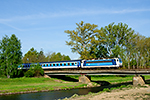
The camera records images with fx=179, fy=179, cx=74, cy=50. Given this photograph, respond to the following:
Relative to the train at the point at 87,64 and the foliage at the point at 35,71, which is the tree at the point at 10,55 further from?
the train at the point at 87,64

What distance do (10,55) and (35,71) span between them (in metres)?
10.1

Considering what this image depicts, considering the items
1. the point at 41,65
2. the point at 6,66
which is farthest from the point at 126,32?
the point at 6,66

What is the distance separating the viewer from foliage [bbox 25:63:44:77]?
6006cm

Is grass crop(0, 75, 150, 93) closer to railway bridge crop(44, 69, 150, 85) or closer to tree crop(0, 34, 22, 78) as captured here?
railway bridge crop(44, 69, 150, 85)

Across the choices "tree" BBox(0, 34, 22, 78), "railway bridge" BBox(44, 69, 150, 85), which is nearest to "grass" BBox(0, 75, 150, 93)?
"railway bridge" BBox(44, 69, 150, 85)

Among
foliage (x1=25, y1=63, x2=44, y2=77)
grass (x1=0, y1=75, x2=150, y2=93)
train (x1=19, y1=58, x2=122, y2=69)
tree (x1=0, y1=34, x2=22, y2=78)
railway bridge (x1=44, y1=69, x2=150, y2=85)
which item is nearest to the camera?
grass (x1=0, y1=75, x2=150, y2=93)

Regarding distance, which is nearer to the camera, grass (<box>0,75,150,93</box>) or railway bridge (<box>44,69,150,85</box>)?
grass (<box>0,75,150,93</box>)

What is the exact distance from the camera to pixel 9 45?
57281mm

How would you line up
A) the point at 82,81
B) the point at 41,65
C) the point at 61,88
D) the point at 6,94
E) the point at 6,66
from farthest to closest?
the point at 41,65 < the point at 6,66 < the point at 82,81 < the point at 61,88 < the point at 6,94

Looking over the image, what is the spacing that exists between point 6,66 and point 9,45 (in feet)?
22.1

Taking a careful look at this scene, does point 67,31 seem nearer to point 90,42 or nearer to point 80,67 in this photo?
point 90,42

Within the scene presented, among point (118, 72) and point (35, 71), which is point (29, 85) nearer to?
point (35, 71)

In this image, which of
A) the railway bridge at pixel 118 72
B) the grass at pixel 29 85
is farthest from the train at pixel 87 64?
the grass at pixel 29 85

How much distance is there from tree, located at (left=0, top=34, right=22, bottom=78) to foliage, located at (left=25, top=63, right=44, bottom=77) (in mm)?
4514
